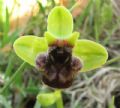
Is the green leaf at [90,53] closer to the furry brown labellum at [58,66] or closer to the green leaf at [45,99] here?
the furry brown labellum at [58,66]

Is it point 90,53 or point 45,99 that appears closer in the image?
point 45,99

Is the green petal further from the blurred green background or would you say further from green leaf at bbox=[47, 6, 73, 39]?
the blurred green background

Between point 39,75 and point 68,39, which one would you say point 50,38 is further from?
point 39,75

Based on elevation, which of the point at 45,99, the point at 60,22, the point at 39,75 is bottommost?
the point at 39,75

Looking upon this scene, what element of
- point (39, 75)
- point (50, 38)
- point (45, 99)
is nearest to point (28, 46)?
point (50, 38)

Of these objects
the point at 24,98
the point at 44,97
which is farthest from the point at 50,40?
the point at 24,98

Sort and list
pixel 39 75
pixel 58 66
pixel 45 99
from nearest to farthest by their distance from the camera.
A: 1. pixel 45 99
2. pixel 58 66
3. pixel 39 75
